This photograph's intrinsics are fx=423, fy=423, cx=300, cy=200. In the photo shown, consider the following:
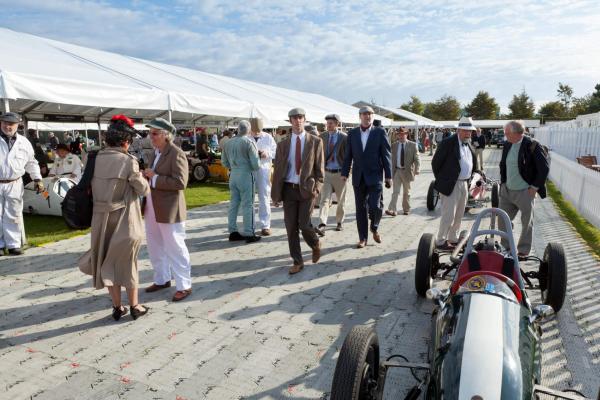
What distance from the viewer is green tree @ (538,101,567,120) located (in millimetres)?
81375

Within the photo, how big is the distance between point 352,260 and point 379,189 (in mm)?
1157

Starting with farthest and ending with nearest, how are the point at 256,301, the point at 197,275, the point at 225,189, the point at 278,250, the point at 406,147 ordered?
the point at 225,189, the point at 406,147, the point at 278,250, the point at 197,275, the point at 256,301

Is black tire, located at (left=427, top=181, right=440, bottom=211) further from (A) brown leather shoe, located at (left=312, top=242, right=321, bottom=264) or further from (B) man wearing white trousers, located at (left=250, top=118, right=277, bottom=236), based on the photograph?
(A) brown leather shoe, located at (left=312, top=242, right=321, bottom=264)

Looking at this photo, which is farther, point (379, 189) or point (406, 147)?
point (406, 147)

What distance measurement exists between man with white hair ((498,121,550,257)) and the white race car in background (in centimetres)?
803

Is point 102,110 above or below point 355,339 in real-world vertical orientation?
above

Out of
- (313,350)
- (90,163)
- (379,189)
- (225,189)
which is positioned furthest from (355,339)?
(225,189)

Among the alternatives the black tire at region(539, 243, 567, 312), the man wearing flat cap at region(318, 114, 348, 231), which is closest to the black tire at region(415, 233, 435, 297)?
the black tire at region(539, 243, 567, 312)

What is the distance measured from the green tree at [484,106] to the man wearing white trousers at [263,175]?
83000 millimetres

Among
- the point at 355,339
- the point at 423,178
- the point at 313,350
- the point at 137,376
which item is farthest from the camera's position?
the point at 423,178

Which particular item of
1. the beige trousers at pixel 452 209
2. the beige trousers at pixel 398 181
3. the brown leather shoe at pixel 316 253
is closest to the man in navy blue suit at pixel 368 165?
the beige trousers at pixel 452 209

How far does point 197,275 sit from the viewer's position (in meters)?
5.33

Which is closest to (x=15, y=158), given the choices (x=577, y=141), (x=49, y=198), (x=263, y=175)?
(x=49, y=198)

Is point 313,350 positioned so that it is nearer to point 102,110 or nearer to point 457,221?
point 457,221
